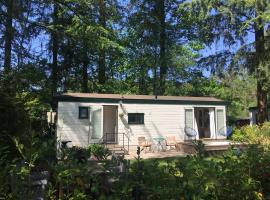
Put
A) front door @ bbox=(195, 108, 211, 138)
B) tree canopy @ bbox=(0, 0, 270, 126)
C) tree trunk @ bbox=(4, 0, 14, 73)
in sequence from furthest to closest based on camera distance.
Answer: front door @ bbox=(195, 108, 211, 138) → tree canopy @ bbox=(0, 0, 270, 126) → tree trunk @ bbox=(4, 0, 14, 73)

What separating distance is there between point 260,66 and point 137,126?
8022mm

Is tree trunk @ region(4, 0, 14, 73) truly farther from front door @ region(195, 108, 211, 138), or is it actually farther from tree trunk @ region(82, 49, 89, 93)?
front door @ region(195, 108, 211, 138)

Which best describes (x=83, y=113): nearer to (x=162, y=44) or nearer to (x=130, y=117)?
(x=130, y=117)

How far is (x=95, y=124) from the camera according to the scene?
15938 mm

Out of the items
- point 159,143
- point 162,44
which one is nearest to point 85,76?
point 162,44

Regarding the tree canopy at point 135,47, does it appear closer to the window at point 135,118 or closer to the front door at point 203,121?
the front door at point 203,121

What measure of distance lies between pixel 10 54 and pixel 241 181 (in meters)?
15.2

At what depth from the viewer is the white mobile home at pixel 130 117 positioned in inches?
604

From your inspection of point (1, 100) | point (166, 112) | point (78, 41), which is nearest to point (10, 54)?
point (78, 41)

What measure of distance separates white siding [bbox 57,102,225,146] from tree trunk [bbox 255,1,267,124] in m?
2.75

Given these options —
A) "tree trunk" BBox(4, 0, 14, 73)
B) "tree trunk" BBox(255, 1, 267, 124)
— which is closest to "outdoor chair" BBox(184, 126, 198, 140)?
"tree trunk" BBox(255, 1, 267, 124)

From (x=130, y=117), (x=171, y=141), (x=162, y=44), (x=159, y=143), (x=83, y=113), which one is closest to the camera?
(x=83, y=113)

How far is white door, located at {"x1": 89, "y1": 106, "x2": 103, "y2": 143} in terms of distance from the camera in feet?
51.9

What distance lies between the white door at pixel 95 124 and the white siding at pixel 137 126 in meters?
0.24
